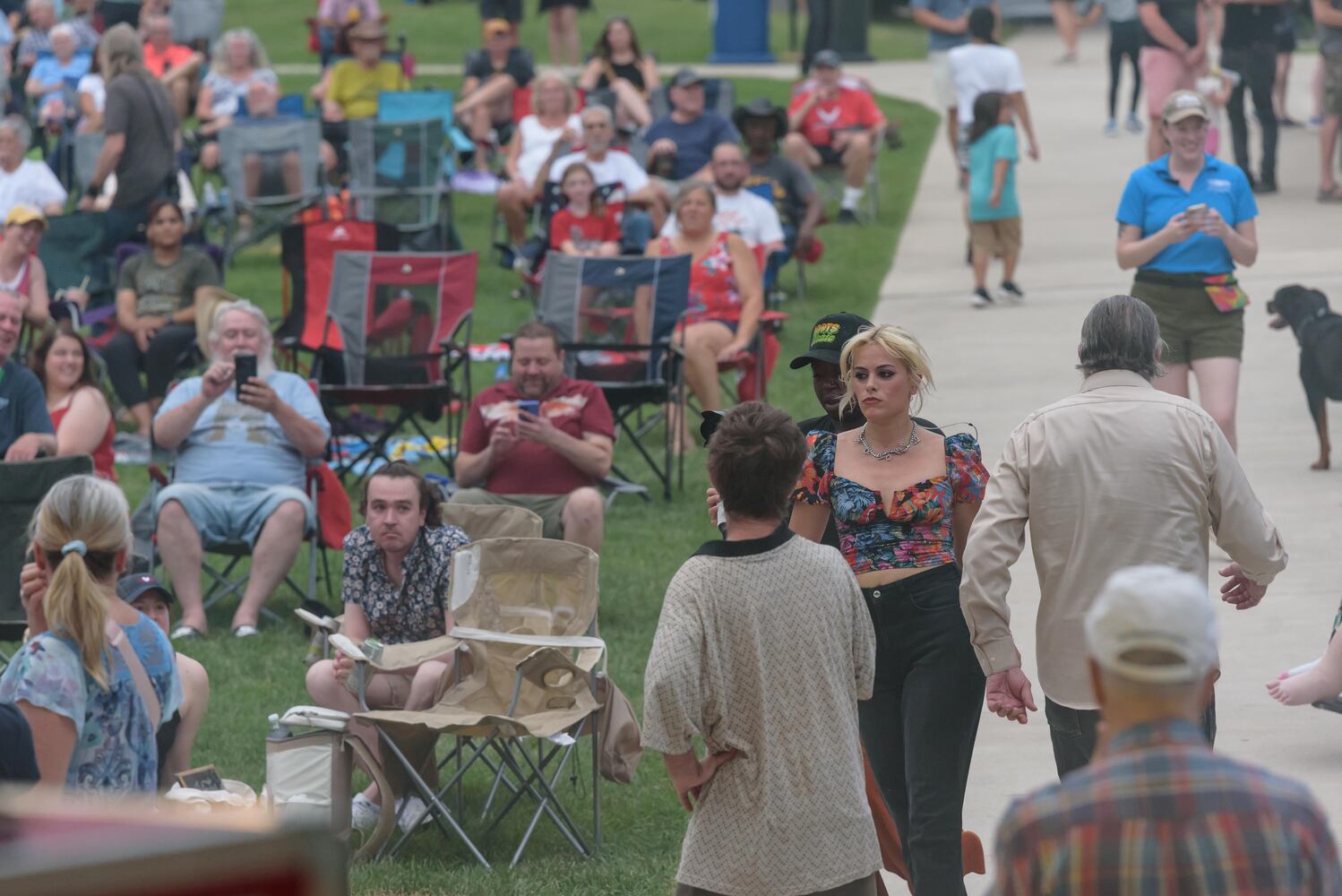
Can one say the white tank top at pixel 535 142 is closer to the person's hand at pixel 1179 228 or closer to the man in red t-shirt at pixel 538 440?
the man in red t-shirt at pixel 538 440

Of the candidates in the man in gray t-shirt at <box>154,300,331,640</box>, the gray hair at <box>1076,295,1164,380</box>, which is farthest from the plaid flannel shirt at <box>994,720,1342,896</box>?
the man in gray t-shirt at <box>154,300,331,640</box>

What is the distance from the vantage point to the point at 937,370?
35.4 feet

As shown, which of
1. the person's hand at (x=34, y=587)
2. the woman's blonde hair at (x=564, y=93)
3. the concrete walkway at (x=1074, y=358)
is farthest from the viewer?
the woman's blonde hair at (x=564, y=93)

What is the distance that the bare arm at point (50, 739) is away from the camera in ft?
12.8

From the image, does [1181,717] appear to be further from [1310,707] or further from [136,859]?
[1310,707]

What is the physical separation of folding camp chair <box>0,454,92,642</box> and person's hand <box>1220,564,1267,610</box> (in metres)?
4.02

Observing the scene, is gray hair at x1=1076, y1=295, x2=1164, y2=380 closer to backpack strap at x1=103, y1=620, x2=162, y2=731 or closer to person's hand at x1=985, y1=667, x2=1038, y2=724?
person's hand at x1=985, y1=667, x2=1038, y2=724

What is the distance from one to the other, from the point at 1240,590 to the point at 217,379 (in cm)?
437

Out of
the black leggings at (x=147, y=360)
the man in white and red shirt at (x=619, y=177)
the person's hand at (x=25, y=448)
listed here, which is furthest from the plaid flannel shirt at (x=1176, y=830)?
the man in white and red shirt at (x=619, y=177)

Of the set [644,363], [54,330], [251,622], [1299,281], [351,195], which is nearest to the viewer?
[251,622]

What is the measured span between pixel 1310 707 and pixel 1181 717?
4.09m

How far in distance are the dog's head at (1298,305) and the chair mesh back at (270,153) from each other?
300 inches

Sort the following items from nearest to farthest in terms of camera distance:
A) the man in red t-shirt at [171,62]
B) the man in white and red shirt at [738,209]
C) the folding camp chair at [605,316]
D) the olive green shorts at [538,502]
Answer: the olive green shorts at [538,502]
the folding camp chair at [605,316]
the man in white and red shirt at [738,209]
the man in red t-shirt at [171,62]

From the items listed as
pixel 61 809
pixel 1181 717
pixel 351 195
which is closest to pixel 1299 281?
pixel 351 195
